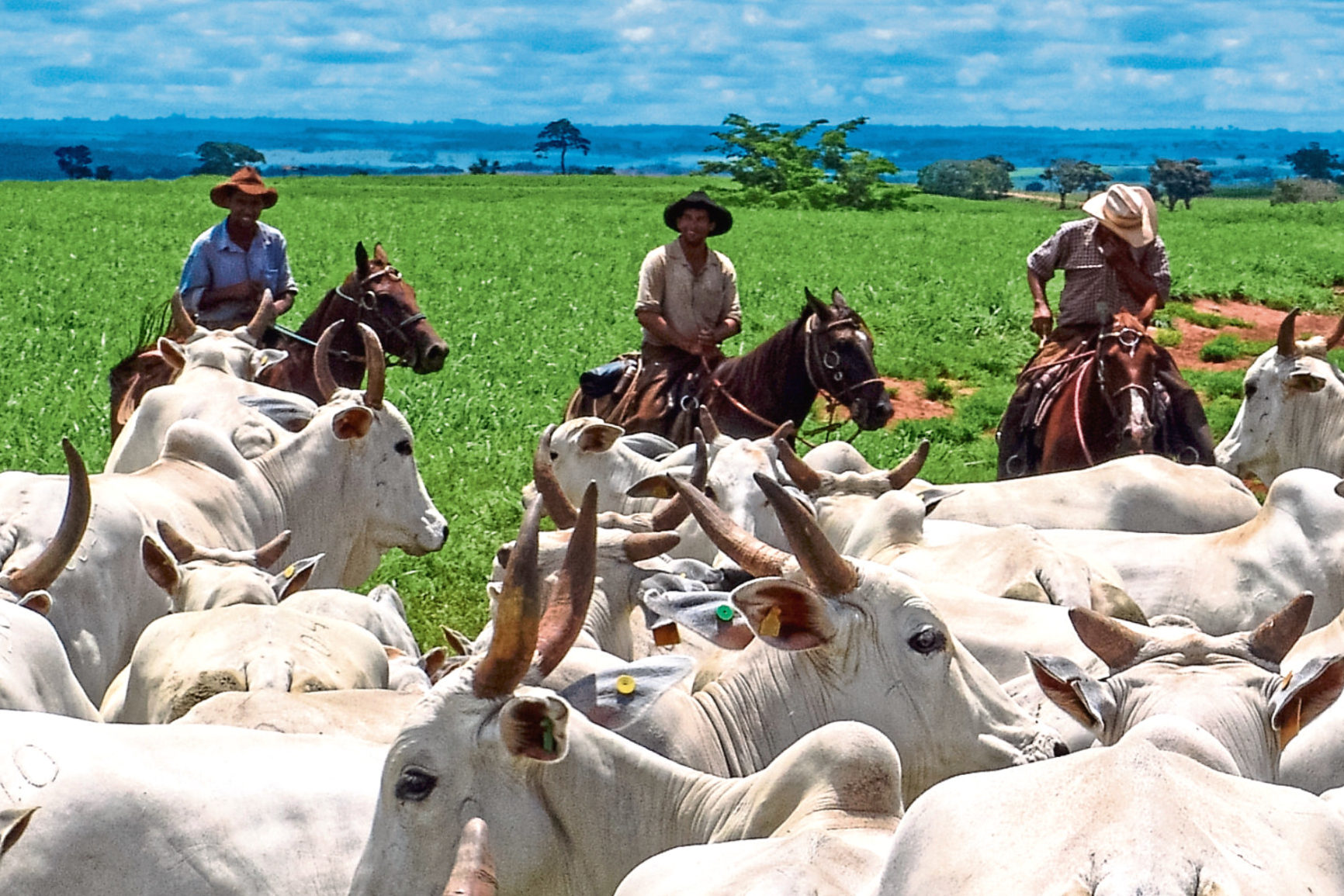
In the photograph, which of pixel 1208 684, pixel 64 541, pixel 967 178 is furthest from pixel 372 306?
pixel 967 178

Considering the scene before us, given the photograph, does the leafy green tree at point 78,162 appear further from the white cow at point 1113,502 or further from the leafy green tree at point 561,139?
the white cow at point 1113,502

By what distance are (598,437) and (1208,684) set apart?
543cm

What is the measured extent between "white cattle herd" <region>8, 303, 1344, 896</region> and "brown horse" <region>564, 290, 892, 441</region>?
352cm

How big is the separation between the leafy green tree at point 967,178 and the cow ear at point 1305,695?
80.0 m

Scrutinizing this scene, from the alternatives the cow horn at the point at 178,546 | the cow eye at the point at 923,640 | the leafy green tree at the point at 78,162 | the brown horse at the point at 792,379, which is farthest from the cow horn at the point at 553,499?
the leafy green tree at the point at 78,162

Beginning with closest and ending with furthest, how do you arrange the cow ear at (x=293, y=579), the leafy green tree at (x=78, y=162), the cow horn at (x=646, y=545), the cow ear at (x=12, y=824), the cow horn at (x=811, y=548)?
the cow ear at (x=12, y=824) < the cow horn at (x=811, y=548) < the cow horn at (x=646, y=545) < the cow ear at (x=293, y=579) < the leafy green tree at (x=78, y=162)

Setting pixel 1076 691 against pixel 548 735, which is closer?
pixel 548 735

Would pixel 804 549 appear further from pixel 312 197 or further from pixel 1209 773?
pixel 312 197

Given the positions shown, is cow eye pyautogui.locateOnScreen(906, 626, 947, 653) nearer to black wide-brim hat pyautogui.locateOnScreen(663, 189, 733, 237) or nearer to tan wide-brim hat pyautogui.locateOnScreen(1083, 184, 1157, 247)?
tan wide-brim hat pyautogui.locateOnScreen(1083, 184, 1157, 247)

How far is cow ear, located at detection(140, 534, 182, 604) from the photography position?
623 centimetres

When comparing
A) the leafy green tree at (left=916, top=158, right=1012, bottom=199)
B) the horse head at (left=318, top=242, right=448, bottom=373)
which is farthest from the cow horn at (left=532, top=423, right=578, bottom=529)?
the leafy green tree at (left=916, top=158, right=1012, bottom=199)

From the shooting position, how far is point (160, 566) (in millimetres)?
6254

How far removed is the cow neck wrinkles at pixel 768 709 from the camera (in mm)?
4746

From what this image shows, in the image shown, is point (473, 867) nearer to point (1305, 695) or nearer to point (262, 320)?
point (1305, 695)
